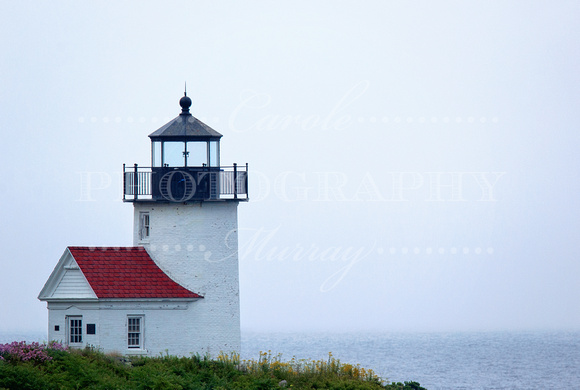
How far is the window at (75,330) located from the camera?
78.9 feet

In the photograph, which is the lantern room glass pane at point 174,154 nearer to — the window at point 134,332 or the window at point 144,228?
the window at point 144,228

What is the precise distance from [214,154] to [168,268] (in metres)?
3.55

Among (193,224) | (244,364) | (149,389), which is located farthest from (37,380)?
(193,224)

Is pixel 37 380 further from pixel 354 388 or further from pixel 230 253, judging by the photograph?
pixel 230 253

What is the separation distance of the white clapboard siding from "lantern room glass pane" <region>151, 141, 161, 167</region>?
3.80 m

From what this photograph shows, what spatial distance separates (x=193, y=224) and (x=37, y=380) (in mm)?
8543

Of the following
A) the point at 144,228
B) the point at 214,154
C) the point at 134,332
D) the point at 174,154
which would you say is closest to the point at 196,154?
the point at 214,154

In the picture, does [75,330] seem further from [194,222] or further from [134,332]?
[194,222]

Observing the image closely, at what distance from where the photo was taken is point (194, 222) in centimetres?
2561

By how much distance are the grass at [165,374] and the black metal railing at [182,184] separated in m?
4.61

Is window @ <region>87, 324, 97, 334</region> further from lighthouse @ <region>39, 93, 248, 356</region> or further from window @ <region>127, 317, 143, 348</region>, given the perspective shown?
window @ <region>127, 317, 143, 348</region>

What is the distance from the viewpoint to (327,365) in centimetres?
2312

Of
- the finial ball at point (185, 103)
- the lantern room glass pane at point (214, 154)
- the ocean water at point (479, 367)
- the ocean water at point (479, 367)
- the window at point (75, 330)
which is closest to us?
the window at point (75, 330)

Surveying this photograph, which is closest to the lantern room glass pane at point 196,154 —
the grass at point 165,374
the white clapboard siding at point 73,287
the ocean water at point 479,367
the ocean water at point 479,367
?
the white clapboard siding at point 73,287
